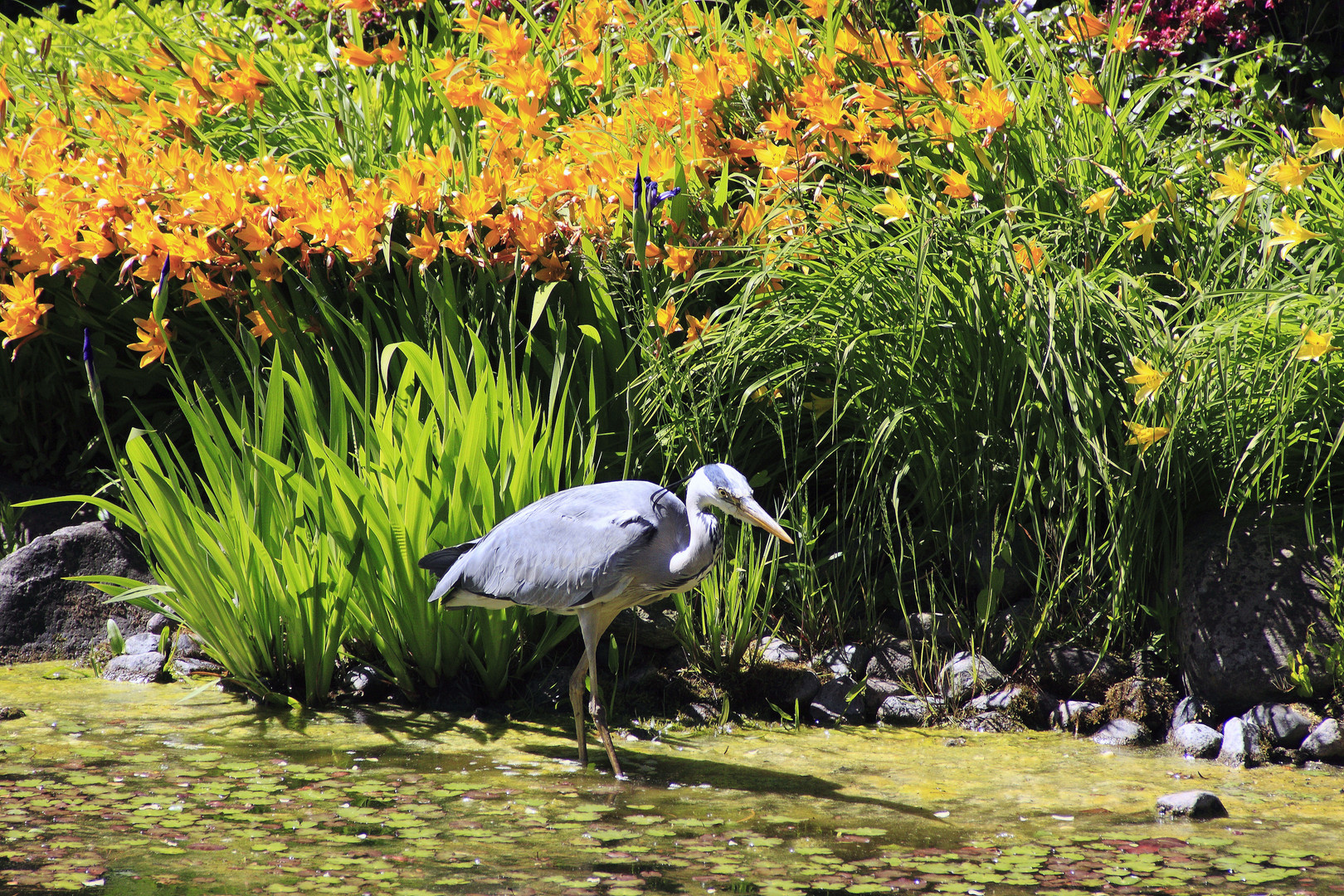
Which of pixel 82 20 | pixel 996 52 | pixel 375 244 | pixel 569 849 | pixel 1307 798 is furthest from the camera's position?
pixel 82 20

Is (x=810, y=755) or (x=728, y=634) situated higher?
(x=728, y=634)

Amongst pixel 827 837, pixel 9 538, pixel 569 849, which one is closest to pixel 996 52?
pixel 827 837

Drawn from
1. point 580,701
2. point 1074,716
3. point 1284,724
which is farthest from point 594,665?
point 1284,724

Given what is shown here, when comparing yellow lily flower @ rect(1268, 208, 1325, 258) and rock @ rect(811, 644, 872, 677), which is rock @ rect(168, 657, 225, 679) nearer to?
rock @ rect(811, 644, 872, 677)

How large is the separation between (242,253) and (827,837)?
9.19 ft

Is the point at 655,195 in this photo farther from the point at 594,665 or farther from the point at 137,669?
the point at 137,669

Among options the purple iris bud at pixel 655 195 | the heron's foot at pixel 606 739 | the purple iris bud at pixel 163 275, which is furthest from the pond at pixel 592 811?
the purple iris bud at pixel 655 195

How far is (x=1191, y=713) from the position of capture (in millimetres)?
3516

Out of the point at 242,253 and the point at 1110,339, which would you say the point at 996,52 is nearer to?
the point at 1110,339

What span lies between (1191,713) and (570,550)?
1960 mm

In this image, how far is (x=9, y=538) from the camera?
15.2 ft

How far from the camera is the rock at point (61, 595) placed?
410 cm

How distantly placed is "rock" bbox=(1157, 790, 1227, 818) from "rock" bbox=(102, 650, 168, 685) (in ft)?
10.3

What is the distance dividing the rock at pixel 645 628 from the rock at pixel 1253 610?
1601mm
